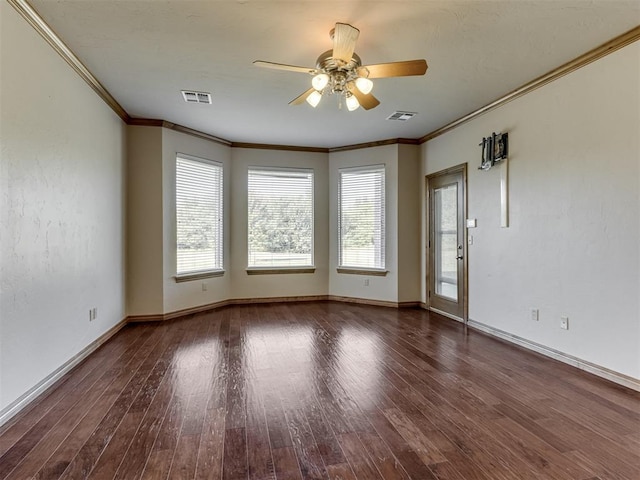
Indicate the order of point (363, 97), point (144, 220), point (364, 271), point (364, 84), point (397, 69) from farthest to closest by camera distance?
1. point (364, 271)
2. point (144, 220)
3. point (363, 97)
4. point (364, 84)
5. point (397, 69)

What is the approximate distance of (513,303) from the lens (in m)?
3.94

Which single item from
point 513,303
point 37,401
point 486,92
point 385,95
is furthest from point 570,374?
point 37,401

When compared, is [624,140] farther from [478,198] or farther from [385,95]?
[385,95]

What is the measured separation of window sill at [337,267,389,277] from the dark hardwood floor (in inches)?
80.5

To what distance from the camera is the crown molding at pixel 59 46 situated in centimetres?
238

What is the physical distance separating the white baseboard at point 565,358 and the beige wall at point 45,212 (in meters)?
4.45

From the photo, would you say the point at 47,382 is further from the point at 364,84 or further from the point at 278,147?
the point at 278,147

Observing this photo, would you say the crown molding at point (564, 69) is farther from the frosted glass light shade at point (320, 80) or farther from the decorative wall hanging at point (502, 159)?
the frosted glass light shade at point (320, 80)

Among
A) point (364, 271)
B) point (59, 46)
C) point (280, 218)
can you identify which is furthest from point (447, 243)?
point (59, 46)

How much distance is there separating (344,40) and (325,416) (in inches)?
100

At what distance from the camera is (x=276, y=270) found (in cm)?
609

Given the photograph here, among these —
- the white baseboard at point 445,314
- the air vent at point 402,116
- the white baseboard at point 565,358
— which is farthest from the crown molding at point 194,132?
the white baseboard at point 565,358

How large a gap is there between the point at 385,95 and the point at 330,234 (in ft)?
9.42

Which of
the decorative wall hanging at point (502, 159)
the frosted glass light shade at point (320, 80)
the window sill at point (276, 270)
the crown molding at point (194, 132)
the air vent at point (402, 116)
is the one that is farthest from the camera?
the window sill at point (276, 270)
